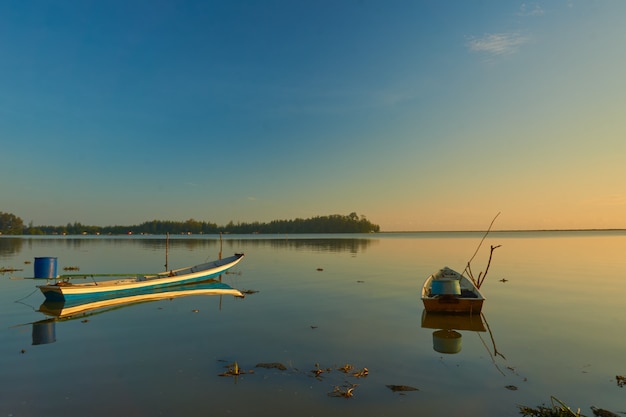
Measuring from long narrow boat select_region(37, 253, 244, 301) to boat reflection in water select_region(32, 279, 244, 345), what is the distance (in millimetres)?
351

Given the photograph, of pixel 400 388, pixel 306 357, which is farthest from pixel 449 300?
pixel 400 388

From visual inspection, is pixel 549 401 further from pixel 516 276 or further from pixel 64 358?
pixel 516 276

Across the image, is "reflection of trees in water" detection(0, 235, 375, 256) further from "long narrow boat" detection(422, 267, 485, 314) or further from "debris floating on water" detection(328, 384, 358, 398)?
"debris floating on water" detection(328, 384, 358, 398)

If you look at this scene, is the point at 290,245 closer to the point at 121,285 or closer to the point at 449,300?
the point at 121,285

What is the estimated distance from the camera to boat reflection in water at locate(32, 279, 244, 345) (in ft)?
50.6

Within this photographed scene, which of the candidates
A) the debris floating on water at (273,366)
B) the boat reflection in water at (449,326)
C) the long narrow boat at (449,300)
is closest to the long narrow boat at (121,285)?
the debris floating on water at (273,366)

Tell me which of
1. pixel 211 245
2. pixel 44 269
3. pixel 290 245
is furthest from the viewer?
pixel 211 245

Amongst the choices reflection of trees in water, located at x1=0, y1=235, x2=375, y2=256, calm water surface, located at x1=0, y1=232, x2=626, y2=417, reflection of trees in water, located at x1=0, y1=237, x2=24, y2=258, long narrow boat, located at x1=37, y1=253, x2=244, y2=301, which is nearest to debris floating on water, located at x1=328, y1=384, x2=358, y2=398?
calm water surface, located at x1=0, y1=232, x2=626, y2=417

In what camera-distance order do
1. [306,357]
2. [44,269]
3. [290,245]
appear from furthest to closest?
1. [290,245]
2. [44,269]
3. [306,357]

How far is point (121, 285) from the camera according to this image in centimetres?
2286

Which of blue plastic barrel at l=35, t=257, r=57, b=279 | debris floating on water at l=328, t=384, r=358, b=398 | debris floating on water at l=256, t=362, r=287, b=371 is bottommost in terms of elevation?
debris floating on water at l=256, t=362, r=287, b=371

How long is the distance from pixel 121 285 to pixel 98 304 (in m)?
2.00

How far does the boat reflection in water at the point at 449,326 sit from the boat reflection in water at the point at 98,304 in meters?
12.2

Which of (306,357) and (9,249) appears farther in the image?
(9,249)
